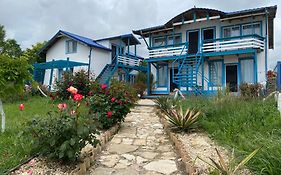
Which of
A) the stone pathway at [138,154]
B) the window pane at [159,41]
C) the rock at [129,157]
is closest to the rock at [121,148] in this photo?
the stone pathway at [138,154]

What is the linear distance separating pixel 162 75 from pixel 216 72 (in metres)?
4.87

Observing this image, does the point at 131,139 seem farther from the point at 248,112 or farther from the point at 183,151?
the point at 248,112

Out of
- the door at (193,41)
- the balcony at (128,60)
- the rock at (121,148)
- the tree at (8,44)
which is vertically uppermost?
the tree at (8,44)

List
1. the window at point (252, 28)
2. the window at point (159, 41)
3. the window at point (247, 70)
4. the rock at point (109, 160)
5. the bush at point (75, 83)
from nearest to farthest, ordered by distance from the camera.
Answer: the rock at point (109, 160), the bush at point (75, 83), the window at point (247, 70), the window at point (252, 28), the window at point (159, 41)

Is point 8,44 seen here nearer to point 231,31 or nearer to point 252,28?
point 231,31

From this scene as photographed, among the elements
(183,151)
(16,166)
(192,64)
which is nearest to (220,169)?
(183,151)

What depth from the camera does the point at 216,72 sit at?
1920 cm

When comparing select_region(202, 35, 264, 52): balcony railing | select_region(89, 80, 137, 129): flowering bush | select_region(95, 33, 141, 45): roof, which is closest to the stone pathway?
select_region(89, 80, 137, 129): flowering bush

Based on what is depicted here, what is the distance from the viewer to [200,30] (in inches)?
798

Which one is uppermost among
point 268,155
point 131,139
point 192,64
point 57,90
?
point 192,64

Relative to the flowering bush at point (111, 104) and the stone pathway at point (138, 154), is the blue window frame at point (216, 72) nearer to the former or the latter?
the stone pathway at point (138, 154)

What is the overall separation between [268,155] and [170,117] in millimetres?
3975

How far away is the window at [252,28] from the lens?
1778cm

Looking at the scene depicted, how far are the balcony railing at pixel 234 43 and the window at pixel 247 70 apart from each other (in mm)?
Result: 1381
